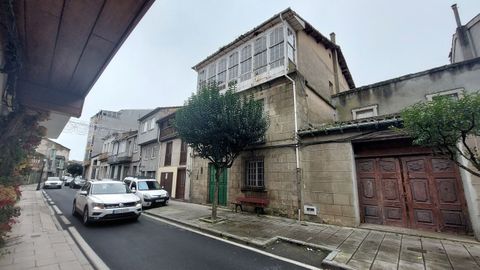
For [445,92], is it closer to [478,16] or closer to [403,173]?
[403,173]

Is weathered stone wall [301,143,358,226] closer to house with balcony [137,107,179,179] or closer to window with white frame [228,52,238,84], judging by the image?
window with white frame [228,52,238,84]

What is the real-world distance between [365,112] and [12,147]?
1409 cm

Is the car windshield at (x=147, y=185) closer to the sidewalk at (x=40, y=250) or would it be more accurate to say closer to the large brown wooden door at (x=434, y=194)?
the sidewalk at (x=40, y=250)

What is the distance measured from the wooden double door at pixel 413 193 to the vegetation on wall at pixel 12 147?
431 inches

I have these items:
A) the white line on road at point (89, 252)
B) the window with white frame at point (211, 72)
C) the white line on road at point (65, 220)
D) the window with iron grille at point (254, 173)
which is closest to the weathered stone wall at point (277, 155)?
the window with iron grille at point (254, 173)

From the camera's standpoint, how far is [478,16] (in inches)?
455

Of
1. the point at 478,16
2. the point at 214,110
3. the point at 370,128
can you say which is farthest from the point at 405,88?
the point at 214,110

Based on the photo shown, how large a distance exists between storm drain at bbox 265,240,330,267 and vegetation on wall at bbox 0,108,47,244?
254 inches

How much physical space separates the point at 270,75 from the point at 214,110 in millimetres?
4095

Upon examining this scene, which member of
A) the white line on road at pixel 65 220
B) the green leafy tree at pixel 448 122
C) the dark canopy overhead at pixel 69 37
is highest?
the dark canopy overhead at pixel 69 37

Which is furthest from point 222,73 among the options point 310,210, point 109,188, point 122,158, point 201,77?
point 122,158

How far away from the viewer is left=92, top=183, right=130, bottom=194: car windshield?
29.7 feet

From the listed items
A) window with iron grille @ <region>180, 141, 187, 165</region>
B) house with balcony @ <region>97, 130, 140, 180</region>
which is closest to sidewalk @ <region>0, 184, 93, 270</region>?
window with iron grille @ <region>180, 141, 187, 165</region>

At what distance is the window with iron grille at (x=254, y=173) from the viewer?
1105 centimetres
